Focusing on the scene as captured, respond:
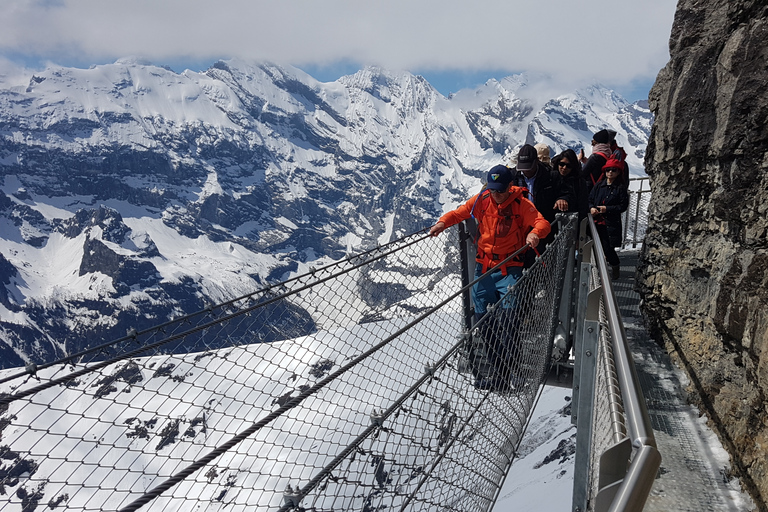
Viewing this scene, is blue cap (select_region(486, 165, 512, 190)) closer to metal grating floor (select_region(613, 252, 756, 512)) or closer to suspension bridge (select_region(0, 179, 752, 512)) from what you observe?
suspension bridge (select_region(0, 179, 752, 512))

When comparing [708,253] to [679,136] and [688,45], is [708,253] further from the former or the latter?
[688,45]

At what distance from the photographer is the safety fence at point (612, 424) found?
3.29 ft

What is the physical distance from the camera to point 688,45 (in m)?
3.60

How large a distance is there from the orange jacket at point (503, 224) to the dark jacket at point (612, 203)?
1.93 m

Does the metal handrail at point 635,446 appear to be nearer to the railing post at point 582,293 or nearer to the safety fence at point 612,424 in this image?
the safety fence at point 612,424

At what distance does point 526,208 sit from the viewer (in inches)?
180

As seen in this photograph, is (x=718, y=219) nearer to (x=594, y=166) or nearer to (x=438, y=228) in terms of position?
(x=438, y=228)

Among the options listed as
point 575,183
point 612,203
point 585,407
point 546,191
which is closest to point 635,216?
point 612,203

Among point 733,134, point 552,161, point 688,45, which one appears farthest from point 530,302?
point 552,161

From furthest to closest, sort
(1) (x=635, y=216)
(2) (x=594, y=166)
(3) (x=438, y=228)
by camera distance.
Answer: (1) (x=635, y=216), (2) (x=594, y=166), (3) (x=438, y=228)

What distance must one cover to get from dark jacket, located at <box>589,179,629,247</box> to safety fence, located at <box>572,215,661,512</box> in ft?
11.6

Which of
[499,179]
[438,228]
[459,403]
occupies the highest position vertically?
[499,179]

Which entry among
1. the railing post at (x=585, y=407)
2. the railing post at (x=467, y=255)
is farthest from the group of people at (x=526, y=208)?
the railing post at (x=585, y=407)

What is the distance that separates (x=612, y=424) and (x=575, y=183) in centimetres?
437
